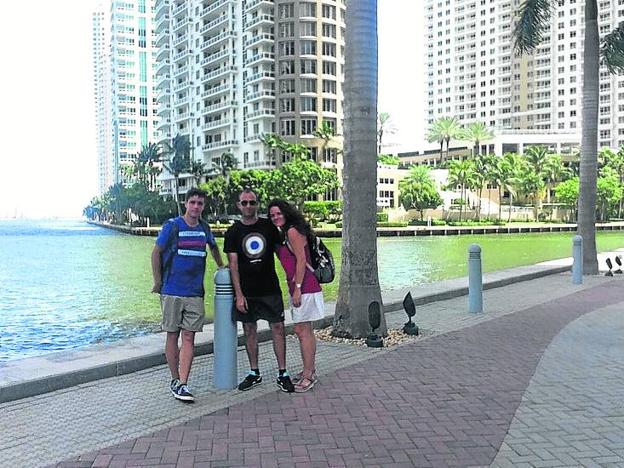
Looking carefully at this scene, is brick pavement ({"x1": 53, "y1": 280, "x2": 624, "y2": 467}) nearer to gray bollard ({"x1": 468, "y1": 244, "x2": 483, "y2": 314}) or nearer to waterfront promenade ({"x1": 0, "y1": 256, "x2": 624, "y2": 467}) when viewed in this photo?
waterfront promenade ({"x1": 0, "y1": 256, "x2": 624, "y2": 467})

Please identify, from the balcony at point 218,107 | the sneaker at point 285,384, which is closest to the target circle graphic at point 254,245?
the sneaker at point 285,384

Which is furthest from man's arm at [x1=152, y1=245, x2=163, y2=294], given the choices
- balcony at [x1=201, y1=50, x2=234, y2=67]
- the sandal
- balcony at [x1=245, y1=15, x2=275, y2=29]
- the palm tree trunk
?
balcony at [x1=201, y1=50, x2=234, y2=67]

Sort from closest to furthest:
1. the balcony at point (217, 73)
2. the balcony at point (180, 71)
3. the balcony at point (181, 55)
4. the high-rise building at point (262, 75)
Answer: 1. the high-rise building at point (262, 75)
2. the balcony at point (217, 73)
3. the balcony at point (181, 55)
4. the balcony at point (180, 71)

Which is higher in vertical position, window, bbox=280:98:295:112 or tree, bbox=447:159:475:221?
window, bbox=280:98:295:112

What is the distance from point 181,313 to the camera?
20.9ft

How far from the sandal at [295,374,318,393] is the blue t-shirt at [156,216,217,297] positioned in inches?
54.5

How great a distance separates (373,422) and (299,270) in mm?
1613

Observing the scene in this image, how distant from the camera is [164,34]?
128875mm

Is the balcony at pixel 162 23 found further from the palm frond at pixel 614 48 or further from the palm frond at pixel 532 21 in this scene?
the palm frond at pixel 614 48

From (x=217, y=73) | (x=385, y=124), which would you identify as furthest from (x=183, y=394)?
(x=385, y=124)

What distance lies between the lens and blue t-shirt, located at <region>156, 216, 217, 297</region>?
6.30 m

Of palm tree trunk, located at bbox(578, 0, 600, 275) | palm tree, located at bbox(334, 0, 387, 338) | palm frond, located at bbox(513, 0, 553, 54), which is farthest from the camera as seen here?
palm frond, located at bbox(513, 0, 553, 54)

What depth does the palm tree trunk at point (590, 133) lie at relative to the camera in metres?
19.0

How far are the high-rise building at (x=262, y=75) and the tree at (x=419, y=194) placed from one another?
34.7 feet
